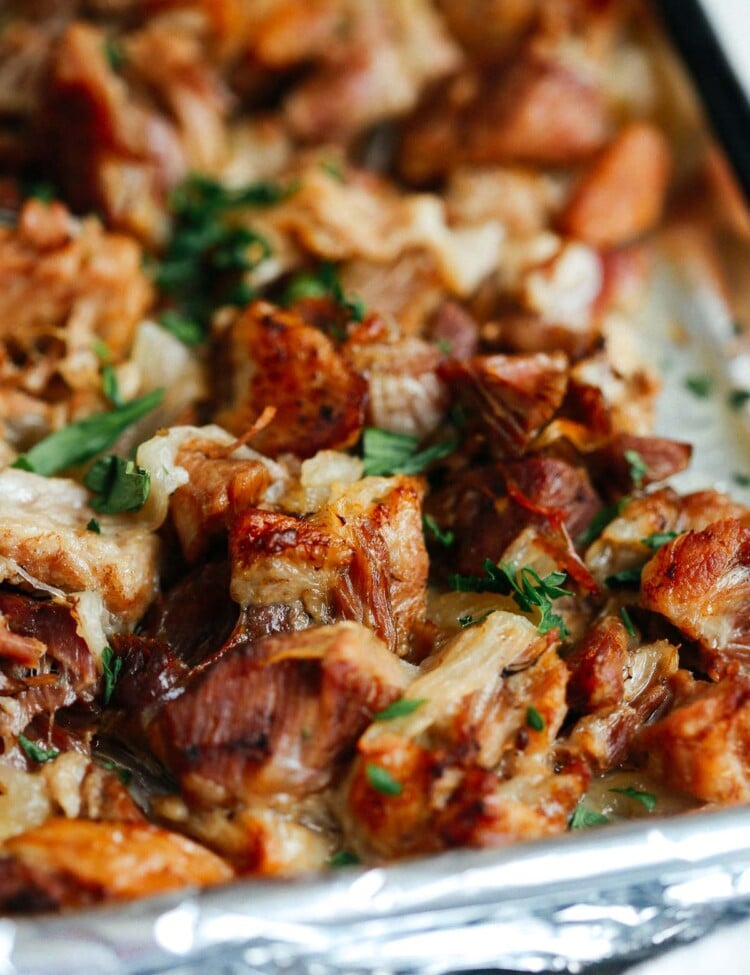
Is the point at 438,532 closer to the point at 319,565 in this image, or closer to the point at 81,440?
the point at 319,565

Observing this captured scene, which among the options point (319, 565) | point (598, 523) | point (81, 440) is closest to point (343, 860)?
point (319, 565)

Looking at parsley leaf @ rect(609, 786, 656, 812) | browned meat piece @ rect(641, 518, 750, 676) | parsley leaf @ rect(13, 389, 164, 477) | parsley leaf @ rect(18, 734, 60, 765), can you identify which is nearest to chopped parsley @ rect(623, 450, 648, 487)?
browned meat piece @ rect(641, 518, 750, 676)

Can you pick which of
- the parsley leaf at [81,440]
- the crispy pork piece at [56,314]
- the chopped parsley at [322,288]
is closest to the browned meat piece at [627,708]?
the chopped parsley at [322,288]

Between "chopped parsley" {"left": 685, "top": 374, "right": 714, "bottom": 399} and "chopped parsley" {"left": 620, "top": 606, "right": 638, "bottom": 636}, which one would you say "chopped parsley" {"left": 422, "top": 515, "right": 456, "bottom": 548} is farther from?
"chopped parsley" {"left": 685, "top": 374, "right": 714, "bottom": 399}

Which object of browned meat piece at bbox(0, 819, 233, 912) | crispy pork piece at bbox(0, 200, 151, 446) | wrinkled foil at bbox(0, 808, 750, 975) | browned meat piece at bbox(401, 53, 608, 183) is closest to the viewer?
wrinkled foil at bbox(0, 808, 750, 975)

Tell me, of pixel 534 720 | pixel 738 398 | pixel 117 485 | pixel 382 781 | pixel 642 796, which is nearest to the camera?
pixel 382 781

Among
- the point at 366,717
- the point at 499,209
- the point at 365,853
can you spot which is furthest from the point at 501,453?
the point at 499,209
